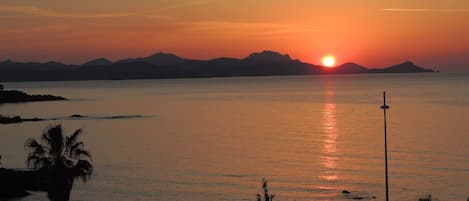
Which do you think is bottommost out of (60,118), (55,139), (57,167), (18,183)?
(18,183)

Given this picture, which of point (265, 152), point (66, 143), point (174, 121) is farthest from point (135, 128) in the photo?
point (66, 143)

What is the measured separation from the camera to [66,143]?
33656 mm

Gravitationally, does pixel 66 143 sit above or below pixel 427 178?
above

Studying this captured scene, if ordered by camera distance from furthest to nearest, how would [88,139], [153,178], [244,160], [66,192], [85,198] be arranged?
[88,139] < [244,160] < [153,178] < [85,198] < [66,192]

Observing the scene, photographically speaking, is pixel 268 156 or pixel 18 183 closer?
pixel 18 183

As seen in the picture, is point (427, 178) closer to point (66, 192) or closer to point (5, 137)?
point (66, 192)

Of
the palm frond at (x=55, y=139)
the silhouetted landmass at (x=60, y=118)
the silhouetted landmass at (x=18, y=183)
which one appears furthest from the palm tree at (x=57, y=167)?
the silhouetted landmass at (x=60, y=118)

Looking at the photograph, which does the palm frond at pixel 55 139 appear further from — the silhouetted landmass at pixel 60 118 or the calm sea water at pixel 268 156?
the silhouetted landmass at pixel 60 118

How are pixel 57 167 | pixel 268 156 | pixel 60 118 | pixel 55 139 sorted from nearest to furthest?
pixel 57 167 → pixel 55 139 → pixel 268 156 → pixel 60 118

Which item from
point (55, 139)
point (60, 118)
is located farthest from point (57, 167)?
point (60, 118)

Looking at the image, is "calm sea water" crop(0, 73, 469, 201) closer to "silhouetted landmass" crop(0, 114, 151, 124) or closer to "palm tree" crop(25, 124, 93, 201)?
"silhouetted landmass" crop(0, 114, 151, 124)

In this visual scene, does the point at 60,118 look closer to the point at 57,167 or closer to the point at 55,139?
the point at 55,139

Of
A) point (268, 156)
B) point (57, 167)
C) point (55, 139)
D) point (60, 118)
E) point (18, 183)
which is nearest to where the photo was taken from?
point (57, 167)

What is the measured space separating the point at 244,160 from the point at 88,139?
3242 centimetres
